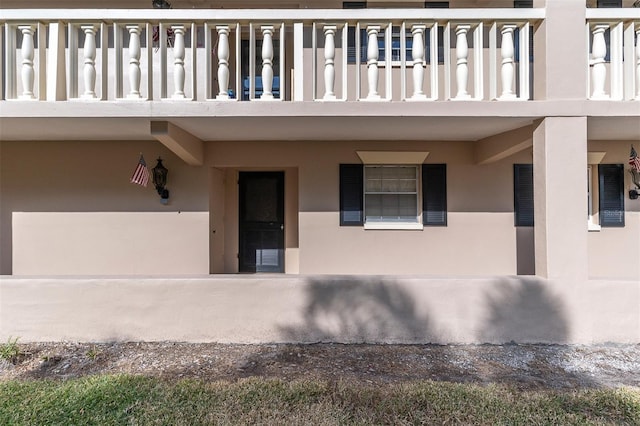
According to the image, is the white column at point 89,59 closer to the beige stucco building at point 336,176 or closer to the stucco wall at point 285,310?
the beige stucco building at point 336,176

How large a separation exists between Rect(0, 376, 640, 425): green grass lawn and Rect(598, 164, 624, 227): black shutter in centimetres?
411

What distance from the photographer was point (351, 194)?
6484mm

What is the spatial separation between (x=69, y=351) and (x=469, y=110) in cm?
566

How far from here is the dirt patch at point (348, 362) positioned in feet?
12.3

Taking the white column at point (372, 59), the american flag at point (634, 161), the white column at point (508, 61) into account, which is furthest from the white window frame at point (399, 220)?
the american flag at point (634, 161)

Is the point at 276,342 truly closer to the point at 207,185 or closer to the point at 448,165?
the point at 207,185

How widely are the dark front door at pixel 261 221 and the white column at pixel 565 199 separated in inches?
179

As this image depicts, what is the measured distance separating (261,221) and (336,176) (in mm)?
1881

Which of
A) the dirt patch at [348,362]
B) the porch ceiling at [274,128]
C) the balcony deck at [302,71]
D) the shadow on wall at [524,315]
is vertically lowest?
the dirt patch at [348,362]

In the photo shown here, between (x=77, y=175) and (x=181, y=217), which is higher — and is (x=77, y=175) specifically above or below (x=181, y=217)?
above

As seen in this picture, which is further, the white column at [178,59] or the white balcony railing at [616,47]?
the white column at [178,59]

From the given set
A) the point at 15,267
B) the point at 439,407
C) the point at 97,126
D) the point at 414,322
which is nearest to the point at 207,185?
the point at 97,126

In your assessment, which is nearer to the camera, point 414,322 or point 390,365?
point 390,365

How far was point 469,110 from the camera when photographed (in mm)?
4621
